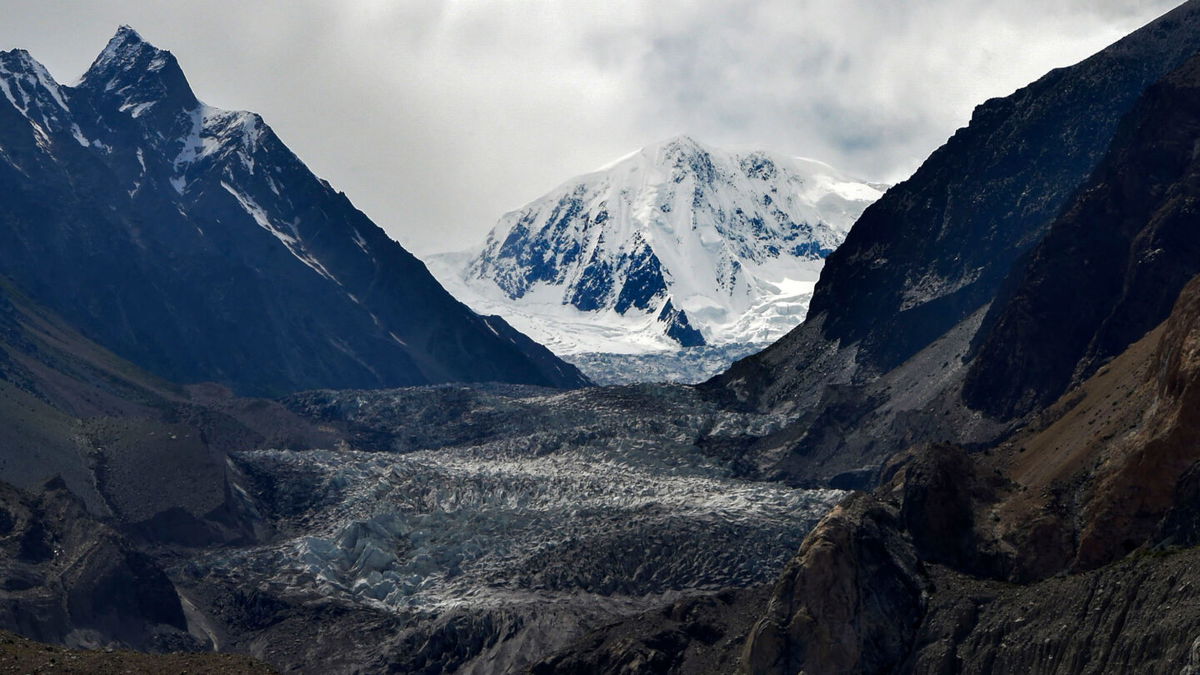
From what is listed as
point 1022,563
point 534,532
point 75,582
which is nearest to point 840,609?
point 1022,563

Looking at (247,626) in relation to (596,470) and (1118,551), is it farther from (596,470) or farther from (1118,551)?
(1118,551)

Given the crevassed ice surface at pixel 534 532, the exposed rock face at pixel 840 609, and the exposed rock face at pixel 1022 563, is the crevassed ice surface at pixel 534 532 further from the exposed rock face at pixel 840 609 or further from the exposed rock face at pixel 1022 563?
the exposed rock face at pixel 840 609

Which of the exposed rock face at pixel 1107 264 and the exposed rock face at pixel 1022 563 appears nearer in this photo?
the exposed rock face at pixel 1022 563

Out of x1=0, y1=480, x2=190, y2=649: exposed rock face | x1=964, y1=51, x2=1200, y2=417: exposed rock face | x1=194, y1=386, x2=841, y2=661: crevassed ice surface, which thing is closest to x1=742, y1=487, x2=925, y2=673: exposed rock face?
x1=194, y1=386, x2=841, y2=661: crevassed ice surface

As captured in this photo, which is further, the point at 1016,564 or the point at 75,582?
the point at 75,582

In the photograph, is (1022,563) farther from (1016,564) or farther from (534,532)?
(534,532)

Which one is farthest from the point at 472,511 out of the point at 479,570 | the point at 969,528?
the point at 969,528

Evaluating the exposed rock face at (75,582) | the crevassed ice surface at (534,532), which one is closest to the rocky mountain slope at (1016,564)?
the crevassed ice surface at (534,532)

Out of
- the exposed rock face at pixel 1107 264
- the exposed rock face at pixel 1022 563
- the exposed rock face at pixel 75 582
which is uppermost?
the exposed rock face at pixel 1107 264

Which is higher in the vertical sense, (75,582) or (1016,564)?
(1016,564)

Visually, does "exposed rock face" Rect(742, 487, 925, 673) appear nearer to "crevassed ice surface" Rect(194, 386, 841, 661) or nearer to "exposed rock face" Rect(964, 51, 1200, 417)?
"crevassed ice surface" Rect(194, 386, 841, 661)

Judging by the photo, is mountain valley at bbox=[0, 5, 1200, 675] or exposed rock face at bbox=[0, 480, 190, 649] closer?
mountain valley at bbox=[0, 5, 1200, 675]
